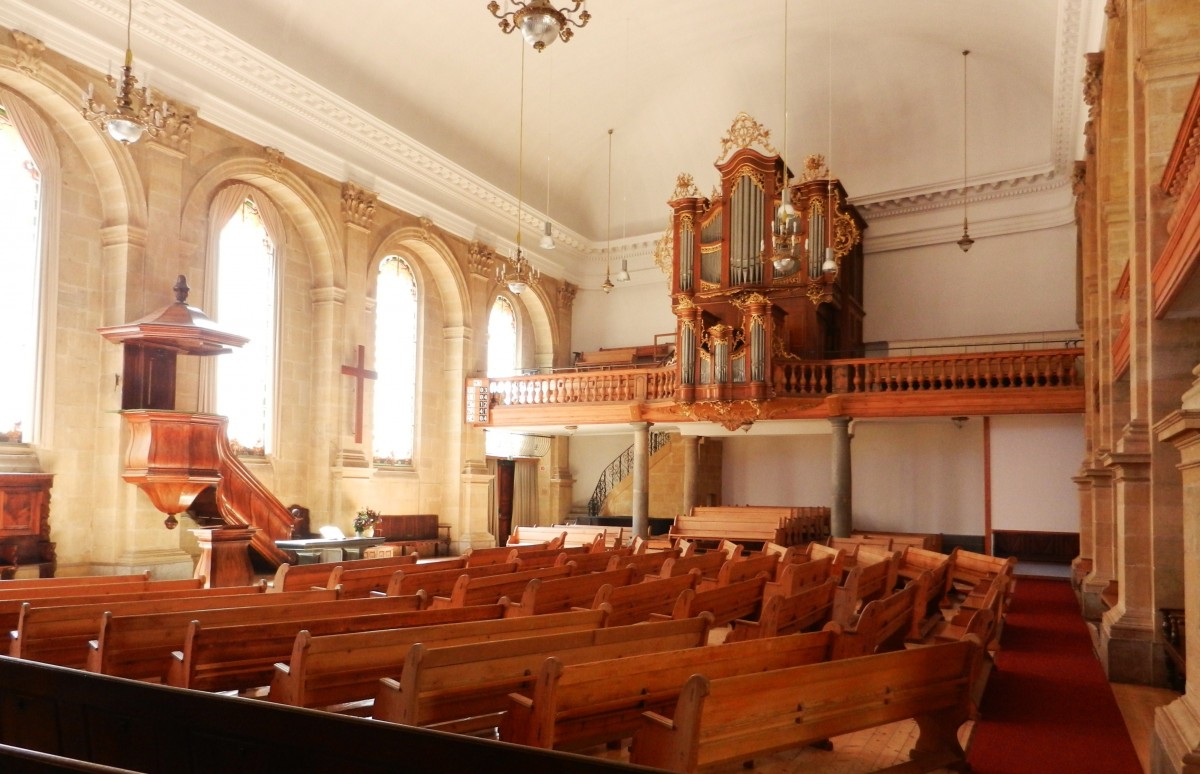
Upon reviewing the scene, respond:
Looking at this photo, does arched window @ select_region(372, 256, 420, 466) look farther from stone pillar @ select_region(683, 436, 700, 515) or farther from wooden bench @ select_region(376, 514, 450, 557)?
stone pillar @ select_region(683, 436, 700, 515)

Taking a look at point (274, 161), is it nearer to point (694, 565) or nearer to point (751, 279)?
point (751, 279)

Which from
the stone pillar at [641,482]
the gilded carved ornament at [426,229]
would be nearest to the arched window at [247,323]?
the gilded carved ornament at [426,229]

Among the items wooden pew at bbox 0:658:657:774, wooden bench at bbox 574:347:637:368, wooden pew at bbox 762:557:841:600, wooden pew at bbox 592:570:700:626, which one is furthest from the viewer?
wooden bench at bbox 574:347:637:368

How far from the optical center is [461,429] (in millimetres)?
18281

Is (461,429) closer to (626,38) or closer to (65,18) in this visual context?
(626,38)

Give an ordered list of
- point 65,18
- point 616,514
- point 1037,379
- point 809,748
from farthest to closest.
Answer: point 616,514 < point 1037,379 < point 65,18 < point 809,748

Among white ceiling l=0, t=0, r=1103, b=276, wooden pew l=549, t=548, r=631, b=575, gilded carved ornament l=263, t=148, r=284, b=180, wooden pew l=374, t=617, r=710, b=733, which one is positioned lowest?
wooden pew l=549, t=548, r=631, b=575

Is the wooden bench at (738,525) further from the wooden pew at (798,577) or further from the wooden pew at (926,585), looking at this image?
the wooden pew at (798,577)

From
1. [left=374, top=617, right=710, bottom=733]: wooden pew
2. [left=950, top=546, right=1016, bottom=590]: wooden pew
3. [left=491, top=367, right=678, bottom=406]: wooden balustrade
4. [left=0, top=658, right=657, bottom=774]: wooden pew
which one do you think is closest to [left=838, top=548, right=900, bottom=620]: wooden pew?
[left=950, top=546, right=1016, bottom=590]: wooden pew

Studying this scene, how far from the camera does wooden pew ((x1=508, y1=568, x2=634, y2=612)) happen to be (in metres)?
5.69

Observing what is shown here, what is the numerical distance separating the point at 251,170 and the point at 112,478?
5.34m

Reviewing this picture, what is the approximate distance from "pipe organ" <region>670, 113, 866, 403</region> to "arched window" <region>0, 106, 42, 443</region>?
31.8 ft

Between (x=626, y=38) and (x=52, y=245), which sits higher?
(x=626, y=38)

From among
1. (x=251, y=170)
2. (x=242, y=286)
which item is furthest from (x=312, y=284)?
(x=251, y=170)
